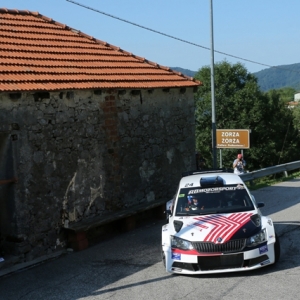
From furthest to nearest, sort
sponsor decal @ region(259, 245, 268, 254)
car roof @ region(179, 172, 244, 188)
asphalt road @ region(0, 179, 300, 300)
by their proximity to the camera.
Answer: car roof @ region(179, 172, 244, 188) → sponsor decal @ region(259, 245, 268, 254) → asphalt road @ region(0, 179, 300, 300)

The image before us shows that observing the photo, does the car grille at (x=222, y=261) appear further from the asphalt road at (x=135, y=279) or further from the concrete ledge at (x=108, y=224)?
the concrete ledge at (x=108, y=224)

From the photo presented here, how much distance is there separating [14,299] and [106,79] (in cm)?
578

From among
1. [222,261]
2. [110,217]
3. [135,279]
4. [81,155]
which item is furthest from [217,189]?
[81,155]

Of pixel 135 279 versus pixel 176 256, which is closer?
Answer: pixel 176 256

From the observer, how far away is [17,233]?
32.7 feet

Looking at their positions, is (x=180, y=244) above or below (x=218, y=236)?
below

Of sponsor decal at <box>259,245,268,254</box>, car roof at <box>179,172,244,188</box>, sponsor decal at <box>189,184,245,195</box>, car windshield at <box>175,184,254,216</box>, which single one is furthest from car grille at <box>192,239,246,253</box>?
car roof at <box>179,172,244,188</box>

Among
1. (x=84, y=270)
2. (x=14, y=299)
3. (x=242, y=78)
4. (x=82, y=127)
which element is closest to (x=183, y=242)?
(x=84, y=270)

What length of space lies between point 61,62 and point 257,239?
625 cm

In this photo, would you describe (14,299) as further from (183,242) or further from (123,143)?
(123,143)

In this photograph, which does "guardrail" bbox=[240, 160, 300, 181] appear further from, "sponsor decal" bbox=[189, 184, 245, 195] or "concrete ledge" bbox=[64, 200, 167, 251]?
"sponsor decal" bbox=[189, 184, 245, 195]

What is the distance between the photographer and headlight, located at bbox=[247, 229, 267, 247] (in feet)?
27.7

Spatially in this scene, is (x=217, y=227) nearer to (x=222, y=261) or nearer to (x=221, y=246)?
(x=221, y=246)

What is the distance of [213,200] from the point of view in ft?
32.0
